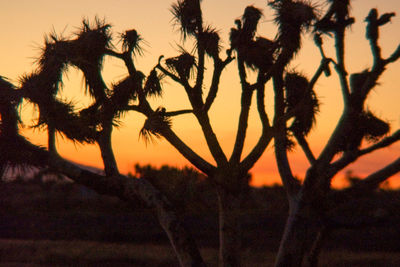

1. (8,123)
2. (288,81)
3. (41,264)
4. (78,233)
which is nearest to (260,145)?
(288,81)

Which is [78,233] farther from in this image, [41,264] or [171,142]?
[171,142]

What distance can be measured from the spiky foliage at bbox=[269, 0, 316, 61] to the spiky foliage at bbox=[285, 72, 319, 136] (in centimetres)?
93

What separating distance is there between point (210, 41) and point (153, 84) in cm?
134

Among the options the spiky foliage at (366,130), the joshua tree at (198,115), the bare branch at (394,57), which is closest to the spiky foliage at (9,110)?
the joshua tree at (198,115)

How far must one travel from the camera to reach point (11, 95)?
10922mm

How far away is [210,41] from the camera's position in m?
10.4

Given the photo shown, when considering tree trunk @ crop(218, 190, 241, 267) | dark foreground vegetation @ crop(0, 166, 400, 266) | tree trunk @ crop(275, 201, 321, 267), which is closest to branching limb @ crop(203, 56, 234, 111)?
tree trunk @ crop(218, 190, 241, 267)

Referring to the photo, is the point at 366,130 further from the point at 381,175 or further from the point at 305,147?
the point at 381,175

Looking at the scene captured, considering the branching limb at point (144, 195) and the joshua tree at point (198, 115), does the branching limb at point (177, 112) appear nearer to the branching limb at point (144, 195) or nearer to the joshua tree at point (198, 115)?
the joshua tree at point (198, 115)

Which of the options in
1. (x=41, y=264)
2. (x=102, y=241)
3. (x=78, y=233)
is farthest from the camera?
(x=78, y=233)

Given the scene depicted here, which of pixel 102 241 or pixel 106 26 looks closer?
pixel 106 26

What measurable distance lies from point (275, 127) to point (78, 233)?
48.5 ft

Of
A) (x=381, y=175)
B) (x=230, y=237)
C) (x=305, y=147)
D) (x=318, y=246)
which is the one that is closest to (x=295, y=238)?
(x=230, y=237)

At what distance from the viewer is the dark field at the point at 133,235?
16734mm
